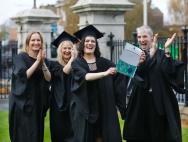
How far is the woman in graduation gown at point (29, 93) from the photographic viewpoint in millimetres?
7898

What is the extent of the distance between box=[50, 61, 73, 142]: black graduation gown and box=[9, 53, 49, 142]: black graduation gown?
0.19m

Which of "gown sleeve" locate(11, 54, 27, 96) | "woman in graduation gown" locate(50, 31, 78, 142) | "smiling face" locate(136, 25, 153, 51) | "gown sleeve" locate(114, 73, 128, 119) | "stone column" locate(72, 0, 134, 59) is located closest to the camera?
"gown sleeve" locate(114, 73, 128, 119)

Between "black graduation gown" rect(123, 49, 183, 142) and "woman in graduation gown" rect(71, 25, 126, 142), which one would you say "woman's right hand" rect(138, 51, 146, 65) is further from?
"woman in graduation gown" rect(71, 25, 126, 142)

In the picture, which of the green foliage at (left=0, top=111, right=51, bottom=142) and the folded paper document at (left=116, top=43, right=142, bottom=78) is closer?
the folded paper document at (left=116, top=43, right=142, bottom=78)

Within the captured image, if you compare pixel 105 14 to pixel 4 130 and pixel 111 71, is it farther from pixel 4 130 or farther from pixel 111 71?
pixel 111 71

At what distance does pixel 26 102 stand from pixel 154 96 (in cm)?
173

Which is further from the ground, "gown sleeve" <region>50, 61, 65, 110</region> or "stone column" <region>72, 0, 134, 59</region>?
"stone column" <region>72, 0, 134, 59</region>

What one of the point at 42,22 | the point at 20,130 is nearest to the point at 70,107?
the point at 20,130

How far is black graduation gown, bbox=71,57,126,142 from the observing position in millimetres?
7293

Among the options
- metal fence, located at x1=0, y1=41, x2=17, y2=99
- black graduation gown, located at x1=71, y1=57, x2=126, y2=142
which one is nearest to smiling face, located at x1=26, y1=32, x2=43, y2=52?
black graduation gown, located at x1=71, y1=57, x2=126, y2=142

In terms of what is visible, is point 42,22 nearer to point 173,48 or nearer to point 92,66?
point 173,48

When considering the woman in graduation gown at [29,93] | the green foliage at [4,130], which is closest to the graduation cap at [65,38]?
the woman in graduation gown at [29,93]

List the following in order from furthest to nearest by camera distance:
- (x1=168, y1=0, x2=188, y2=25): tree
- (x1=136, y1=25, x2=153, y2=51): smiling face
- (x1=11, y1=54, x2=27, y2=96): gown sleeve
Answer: (x1=168, y1=0, x2=188, y2=25): tree, (x1=11, y1=54, x2=27, y2=96): gown sleeve, (x1=136, y1=25, x2=153, y2=51): smiling face

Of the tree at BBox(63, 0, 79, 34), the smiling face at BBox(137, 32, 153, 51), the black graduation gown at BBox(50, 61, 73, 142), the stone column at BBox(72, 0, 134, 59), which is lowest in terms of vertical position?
the black graduation gown at BBox(50, 61, 73, 142)
